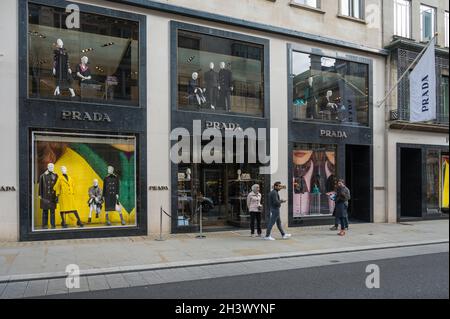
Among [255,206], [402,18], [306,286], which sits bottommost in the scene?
[306,286]

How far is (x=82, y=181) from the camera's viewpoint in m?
12.4

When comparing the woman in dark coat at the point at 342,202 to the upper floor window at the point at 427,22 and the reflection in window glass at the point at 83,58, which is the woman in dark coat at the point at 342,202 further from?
the upper floor window at the point at 427,22

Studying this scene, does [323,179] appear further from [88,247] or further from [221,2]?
[88,247]

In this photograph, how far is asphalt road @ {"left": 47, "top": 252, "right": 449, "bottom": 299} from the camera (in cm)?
618

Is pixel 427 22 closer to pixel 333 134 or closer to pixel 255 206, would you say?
pixel 333 134

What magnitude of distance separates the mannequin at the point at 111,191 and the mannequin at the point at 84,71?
2.78 metres

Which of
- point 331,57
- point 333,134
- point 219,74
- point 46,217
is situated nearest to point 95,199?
point 46,217

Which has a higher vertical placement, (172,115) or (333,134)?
(172,115)

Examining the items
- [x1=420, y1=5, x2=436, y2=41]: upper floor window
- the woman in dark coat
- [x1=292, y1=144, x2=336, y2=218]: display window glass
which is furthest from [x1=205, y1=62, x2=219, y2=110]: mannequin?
[x1=420, y1=5, x2=436, y2=41]: upper floor window

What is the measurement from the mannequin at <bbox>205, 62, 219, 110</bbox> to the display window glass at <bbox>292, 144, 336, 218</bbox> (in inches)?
143

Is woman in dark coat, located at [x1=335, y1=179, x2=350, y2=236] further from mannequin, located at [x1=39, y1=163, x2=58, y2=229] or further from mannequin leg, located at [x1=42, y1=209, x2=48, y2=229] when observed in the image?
mannequin leg, located at [x1=42, y1=209, x2=48, y2=229]

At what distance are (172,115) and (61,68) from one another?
3.57 metres

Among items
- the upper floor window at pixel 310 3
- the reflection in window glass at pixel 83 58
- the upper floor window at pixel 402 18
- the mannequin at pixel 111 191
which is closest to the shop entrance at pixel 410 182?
the upper floor window at pixel 402 18

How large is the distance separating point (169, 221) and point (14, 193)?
4.52 m
